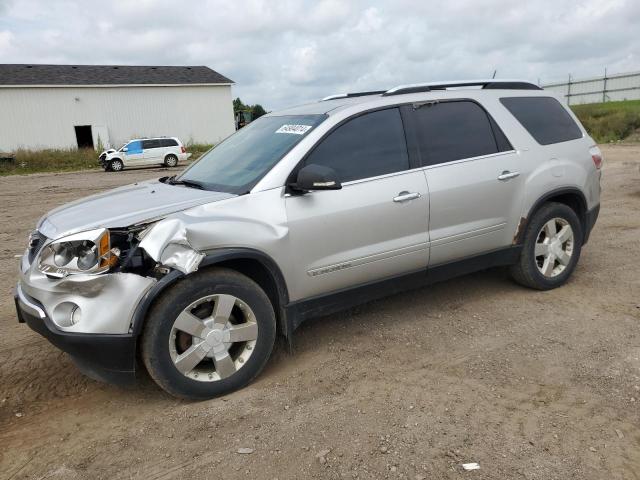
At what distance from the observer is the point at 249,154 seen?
13.5ft

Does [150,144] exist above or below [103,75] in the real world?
below

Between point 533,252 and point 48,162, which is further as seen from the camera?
point 48,162

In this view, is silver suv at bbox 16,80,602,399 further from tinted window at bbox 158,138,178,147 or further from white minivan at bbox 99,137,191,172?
tinted window at bbox 158,138,178,147

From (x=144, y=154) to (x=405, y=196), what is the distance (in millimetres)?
25652

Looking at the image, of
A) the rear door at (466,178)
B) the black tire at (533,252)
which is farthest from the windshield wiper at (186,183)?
the black tire at (533,252)

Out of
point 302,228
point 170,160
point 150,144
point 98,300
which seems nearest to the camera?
point 98,300

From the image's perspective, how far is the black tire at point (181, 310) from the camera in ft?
10.4

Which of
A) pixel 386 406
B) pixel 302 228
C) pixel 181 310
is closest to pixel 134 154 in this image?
pixel 302 228

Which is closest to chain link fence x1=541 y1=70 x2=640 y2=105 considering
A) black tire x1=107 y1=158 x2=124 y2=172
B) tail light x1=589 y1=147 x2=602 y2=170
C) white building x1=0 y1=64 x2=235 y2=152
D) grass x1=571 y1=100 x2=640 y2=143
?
grass x1=571 y1=100 x2=640 y2=143

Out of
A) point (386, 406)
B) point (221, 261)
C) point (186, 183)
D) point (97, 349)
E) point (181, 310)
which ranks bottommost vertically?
point (386, 406)

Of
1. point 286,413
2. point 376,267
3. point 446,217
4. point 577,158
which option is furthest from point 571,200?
point 286,413

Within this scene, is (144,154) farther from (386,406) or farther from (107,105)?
(386,406)

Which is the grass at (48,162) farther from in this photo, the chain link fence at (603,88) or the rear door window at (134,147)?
the chain link fence at (603,88)

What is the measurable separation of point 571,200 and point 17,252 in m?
6.90
